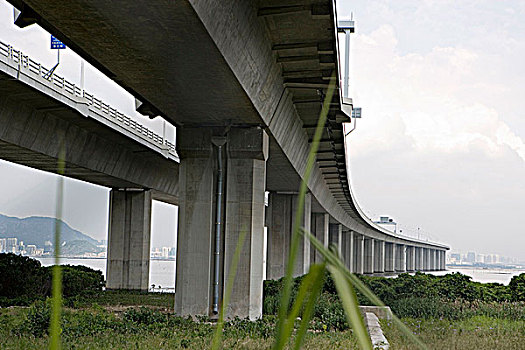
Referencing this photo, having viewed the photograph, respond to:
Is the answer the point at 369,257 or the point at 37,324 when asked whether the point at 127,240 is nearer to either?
the point at 37,324

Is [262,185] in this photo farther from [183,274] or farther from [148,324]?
[148,324]

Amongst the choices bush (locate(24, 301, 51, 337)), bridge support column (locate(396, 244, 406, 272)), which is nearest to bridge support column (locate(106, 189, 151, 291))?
bush (locate(24, 301, 51, 337))

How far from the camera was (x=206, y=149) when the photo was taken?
1847 centimetres

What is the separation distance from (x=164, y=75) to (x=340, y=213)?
141ft

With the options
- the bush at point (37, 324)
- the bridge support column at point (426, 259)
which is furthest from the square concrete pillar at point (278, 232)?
the bridge support column at point (426, 259)

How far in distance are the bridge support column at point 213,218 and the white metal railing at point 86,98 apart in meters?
5.23

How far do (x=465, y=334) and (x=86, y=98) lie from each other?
606 inches

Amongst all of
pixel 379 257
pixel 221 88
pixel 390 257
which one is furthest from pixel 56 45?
pixel 390 257

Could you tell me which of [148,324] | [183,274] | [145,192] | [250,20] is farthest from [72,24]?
[145,192]

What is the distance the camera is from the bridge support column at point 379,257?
101 meters

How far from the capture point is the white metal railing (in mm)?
19297

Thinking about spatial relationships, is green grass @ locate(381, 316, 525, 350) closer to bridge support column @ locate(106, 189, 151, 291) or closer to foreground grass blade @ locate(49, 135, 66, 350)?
foreground grass blade @ locate(49, 135, 66, 350)

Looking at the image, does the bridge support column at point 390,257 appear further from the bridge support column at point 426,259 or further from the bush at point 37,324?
the bush at point 37,324

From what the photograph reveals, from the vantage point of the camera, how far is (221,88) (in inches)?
560
